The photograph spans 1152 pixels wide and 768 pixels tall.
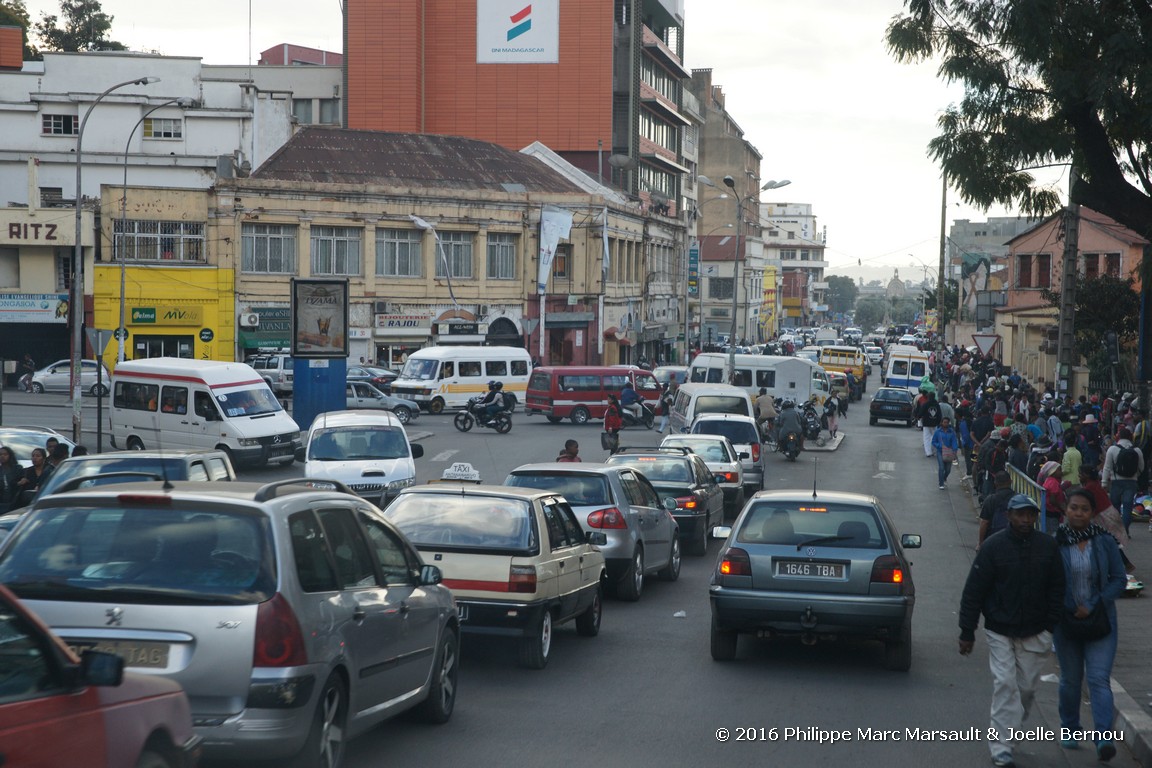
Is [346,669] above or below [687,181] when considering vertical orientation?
below

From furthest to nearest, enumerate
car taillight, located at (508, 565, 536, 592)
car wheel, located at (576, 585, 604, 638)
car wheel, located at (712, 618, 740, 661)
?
car wheel, located at (576, 585, 604, 638), car wheel, located at (712, 618, 740, 661), car taillight, located at (508, 565, 536, 592)

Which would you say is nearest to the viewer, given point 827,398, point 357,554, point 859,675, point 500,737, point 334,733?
point 334,733

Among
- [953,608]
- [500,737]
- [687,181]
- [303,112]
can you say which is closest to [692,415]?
[953,608]

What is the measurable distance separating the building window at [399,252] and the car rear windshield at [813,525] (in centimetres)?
4854

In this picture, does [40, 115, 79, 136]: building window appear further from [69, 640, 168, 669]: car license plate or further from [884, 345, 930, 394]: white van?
[69, 640, 168, 669]: car license plate

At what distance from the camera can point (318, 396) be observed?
35844 millimetres

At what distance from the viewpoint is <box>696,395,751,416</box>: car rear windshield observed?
102 feet

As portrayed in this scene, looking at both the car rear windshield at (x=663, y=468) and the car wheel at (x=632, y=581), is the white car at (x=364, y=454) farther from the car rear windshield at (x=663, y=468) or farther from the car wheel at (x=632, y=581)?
the car wheel at (x=632, y=581)

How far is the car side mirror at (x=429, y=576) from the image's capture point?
8.38 meters

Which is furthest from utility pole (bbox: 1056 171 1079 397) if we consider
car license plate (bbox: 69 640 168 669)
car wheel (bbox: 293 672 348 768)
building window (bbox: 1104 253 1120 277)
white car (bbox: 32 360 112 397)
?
white car (bbox: 32 360 112 397)

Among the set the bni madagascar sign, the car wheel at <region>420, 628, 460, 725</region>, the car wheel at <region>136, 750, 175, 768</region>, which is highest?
the bni madagascar sign

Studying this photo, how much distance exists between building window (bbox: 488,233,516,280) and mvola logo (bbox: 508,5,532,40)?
58.0ft

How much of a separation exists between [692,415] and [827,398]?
54.4 feet

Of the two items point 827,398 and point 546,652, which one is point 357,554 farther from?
point 827,398
